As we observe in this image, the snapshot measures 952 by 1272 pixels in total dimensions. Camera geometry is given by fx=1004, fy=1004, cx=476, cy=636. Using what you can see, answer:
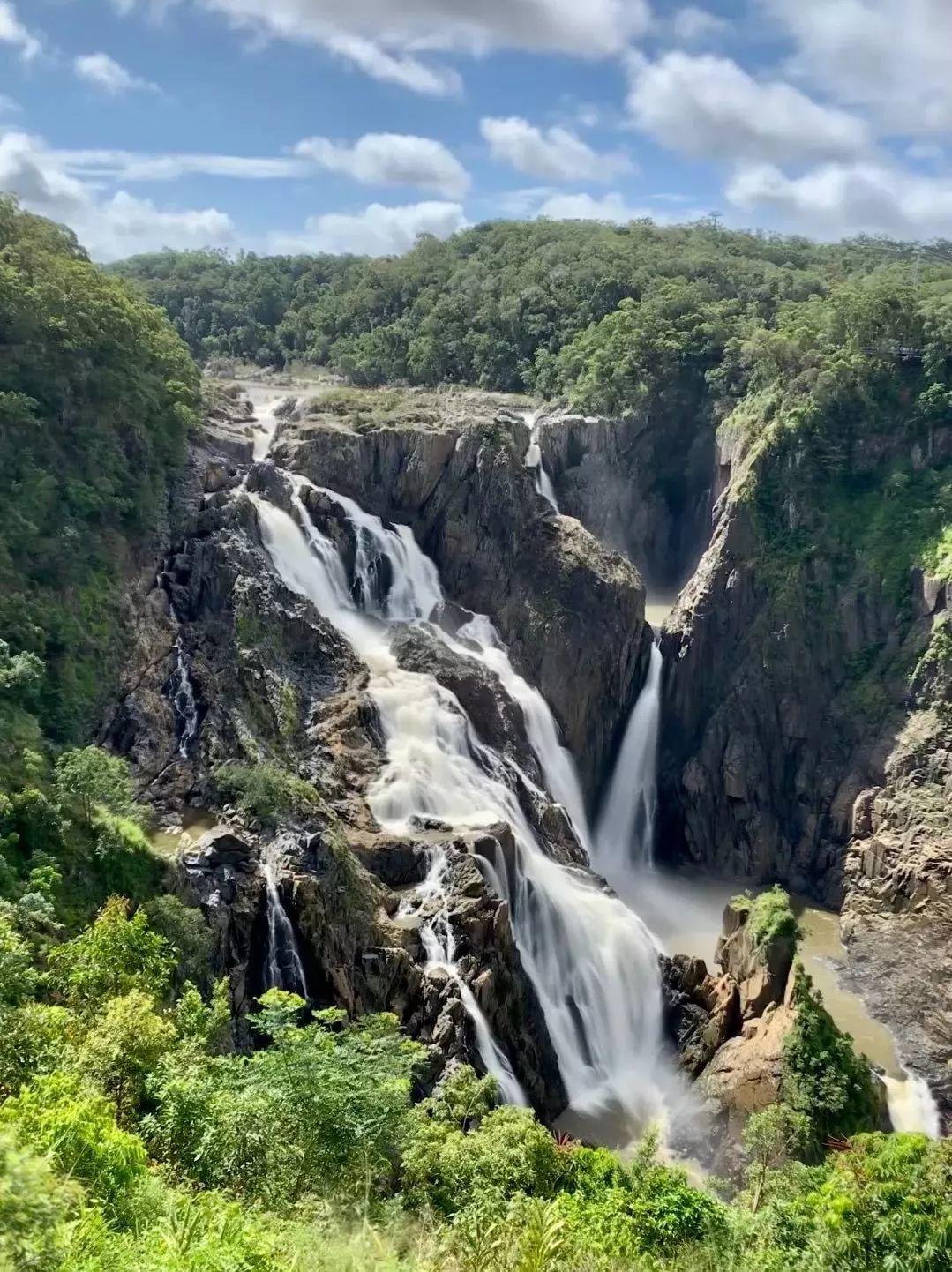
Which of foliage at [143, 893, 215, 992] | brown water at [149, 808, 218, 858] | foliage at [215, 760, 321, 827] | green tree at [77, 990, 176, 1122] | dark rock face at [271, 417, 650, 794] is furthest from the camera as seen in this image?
dark rock face at [271, 417, 650, 794]

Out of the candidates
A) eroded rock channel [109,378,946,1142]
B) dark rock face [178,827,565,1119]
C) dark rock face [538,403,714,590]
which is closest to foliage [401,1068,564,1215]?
dark rock face [178,827,565,1119]

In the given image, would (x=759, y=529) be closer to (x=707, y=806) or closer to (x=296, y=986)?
(x=707, y=806)

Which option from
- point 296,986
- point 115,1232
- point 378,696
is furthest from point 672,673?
point 115,1232

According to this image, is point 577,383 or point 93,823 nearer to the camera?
point 93,823

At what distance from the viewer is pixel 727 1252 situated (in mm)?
12633

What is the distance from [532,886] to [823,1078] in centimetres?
782

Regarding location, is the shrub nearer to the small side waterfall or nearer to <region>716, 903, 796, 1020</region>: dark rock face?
the small side waterfall

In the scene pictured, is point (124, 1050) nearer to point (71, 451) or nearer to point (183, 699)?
point (183, 699)

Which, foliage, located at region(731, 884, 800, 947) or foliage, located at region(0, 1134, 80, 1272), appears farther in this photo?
foliage, located at region(731, 884, 800, 947)

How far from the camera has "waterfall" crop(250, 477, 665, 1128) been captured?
2408cm

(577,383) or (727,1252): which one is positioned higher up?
(577,383)

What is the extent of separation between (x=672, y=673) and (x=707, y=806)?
18.4 feet

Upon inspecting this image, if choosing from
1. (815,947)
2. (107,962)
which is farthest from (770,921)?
(107,962)

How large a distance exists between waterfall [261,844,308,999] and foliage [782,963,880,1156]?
10.7m
